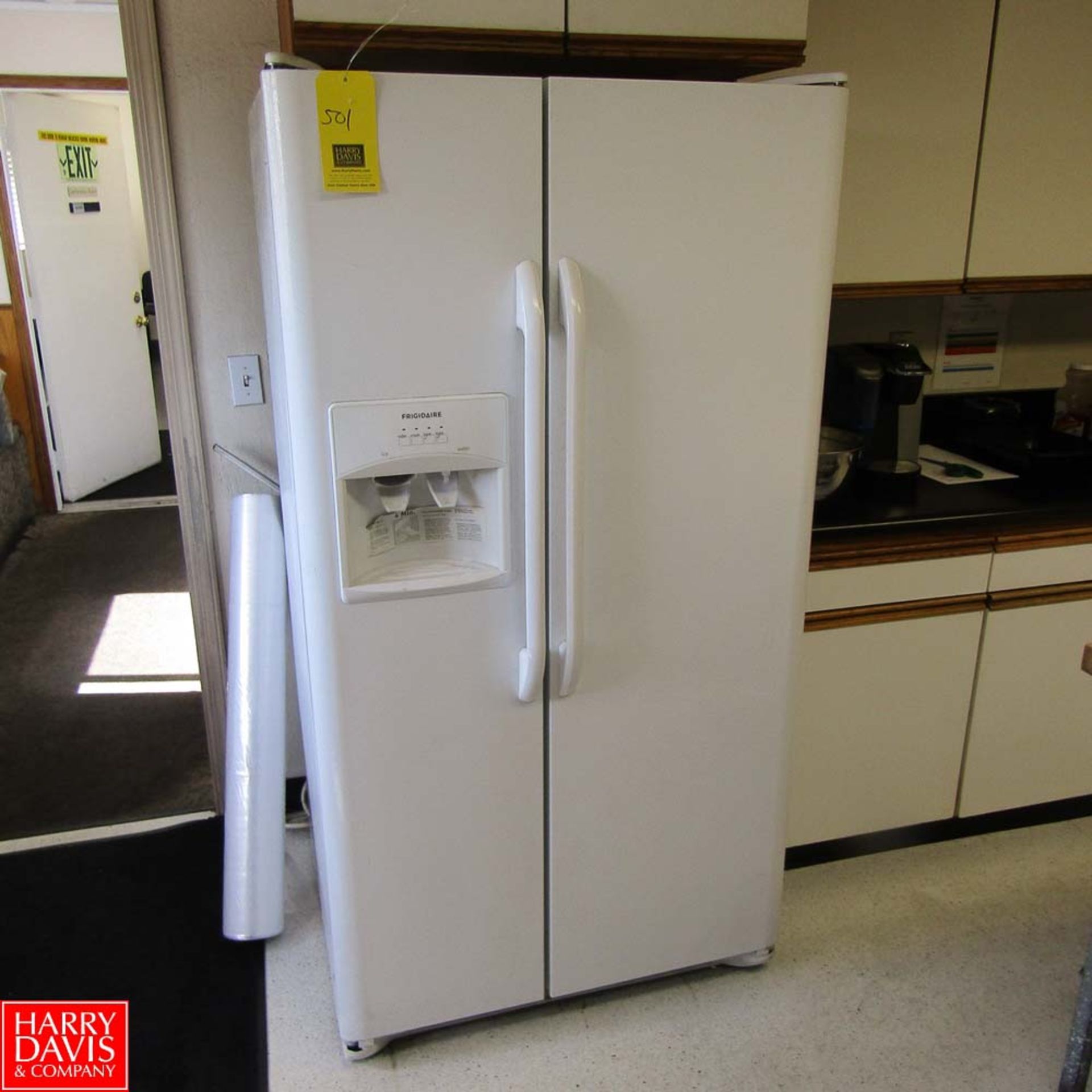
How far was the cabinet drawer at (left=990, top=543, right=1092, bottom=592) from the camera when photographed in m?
2.26

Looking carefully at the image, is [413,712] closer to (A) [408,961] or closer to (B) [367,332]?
(A) [408,961]

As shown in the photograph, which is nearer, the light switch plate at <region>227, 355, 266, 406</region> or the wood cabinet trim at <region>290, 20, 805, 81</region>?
the wood cabinet trim at <region>290, 20, 805, 81</region>

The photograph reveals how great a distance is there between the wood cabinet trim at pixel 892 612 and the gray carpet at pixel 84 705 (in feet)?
5.52

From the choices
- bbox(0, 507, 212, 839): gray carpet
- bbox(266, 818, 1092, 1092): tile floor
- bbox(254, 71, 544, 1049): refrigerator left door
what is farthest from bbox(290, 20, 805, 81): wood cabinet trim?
bbox(0, 507, 212, 839): gray carpet

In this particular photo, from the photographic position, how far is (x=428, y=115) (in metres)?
1.42

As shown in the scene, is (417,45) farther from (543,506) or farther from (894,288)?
(894,288)

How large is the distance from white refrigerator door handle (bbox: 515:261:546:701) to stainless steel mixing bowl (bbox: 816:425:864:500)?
2.79ft

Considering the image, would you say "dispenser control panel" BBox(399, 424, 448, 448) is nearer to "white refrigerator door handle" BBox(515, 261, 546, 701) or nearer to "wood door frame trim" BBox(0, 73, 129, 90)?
"white refrigerator door handle" BBox(515, 261, 546, 701)

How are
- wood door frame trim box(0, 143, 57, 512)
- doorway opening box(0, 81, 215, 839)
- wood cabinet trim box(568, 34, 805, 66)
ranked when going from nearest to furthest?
wood cabinet trim box(568, 34, 805, 66)
doorway opening box(0, 81, 215, 839)
wood door frame trim box(0, 143, 57, 512)

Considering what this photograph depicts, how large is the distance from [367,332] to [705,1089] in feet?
4.87

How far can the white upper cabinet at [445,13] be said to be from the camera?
4.85ft

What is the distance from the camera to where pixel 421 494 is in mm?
1664

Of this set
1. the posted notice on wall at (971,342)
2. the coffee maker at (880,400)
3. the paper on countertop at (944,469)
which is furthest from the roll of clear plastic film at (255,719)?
the posted notice on wall at (971,342)

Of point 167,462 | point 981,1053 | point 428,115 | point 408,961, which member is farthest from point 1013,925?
point 167,462
